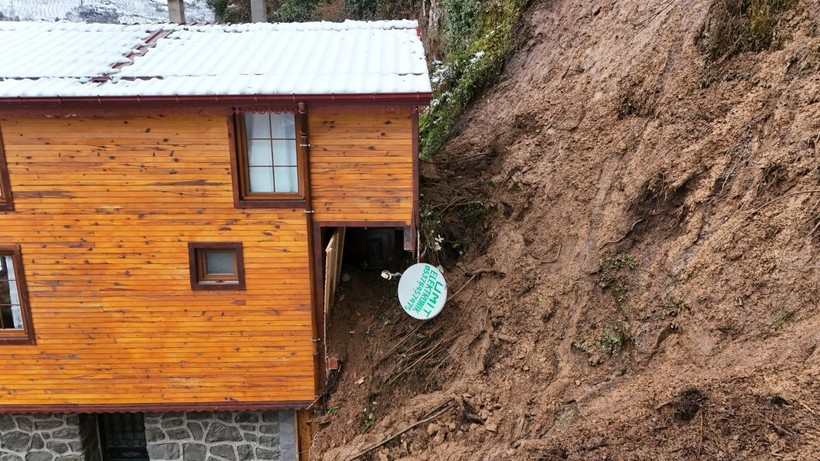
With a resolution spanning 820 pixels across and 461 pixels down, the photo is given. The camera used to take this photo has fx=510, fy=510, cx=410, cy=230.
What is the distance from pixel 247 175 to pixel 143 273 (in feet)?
7.75

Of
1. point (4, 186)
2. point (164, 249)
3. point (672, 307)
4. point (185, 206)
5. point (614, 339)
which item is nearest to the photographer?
point (672, 307)

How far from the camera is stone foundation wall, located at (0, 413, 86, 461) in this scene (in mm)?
9414

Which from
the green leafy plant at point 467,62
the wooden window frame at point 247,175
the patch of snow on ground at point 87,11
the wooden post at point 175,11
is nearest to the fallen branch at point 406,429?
the wooden window frame at point 247,175

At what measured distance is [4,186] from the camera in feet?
25.6

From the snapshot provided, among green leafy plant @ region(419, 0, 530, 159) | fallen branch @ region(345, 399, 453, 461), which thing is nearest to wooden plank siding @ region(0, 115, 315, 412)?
fallen branch @ region(345, 399, 453, 461)

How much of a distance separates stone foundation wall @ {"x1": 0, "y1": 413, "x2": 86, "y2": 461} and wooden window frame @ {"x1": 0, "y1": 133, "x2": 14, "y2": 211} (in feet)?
13.3

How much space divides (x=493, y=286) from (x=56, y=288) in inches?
279

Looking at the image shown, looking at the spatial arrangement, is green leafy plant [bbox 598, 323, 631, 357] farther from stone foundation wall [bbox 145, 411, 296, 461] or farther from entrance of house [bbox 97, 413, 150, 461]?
entrance of house [bbox 97, 413, 150, 461]

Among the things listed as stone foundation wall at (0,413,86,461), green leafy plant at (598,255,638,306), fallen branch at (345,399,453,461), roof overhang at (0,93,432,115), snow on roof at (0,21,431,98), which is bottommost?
stone foundation wall at (0,413,86,461)

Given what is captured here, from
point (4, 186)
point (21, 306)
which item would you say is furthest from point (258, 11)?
point (21, 306)

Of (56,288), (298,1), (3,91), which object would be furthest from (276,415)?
(298,1)

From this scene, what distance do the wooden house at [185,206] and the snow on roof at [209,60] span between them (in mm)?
47

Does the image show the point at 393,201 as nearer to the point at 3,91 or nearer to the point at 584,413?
the point at 584,413

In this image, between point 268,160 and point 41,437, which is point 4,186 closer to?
point 268,160
